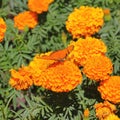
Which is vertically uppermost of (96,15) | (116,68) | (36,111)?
(96,15)

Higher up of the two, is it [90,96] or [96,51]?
[96,51]

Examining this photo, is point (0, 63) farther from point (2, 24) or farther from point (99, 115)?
point (99, 115)

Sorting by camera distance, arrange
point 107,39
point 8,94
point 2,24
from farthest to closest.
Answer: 1. point 107,39
2. point 8,94
3. point 2,24

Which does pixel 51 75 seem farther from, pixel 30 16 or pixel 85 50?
pixel 30 16

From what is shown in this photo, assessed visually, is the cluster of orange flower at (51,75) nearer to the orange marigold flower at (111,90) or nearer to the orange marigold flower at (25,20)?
the orange marigold flower at (111,90)

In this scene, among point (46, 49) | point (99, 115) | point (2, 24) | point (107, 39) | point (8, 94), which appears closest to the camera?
point (99, 115)

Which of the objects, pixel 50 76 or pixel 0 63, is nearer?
pixel 50 76

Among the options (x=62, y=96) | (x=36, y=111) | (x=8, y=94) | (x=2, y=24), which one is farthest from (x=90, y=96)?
(x=2, y=24)

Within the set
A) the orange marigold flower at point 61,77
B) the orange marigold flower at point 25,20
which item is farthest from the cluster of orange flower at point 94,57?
the orange marigold flower at point 25,20
